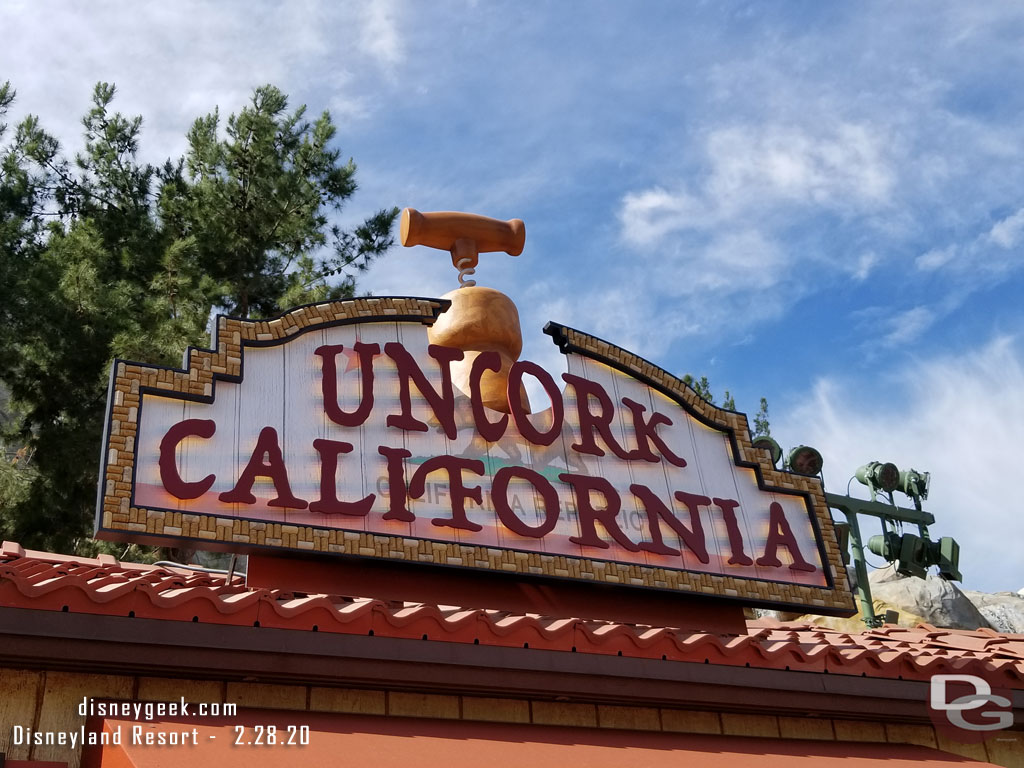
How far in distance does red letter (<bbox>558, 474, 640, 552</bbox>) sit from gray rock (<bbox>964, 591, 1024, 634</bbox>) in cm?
2445

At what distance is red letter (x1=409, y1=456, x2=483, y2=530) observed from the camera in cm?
710

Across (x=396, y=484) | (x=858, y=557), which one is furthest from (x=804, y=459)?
(x=396, y=484)

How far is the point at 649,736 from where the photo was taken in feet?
19.4

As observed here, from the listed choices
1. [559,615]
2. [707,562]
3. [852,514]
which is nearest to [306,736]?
[559,615]

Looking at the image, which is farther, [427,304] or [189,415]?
[427,304]

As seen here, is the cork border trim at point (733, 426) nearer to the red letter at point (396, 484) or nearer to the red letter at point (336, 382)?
the red letter at point (336, 382)

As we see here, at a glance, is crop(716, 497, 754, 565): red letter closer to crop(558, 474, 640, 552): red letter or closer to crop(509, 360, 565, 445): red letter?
crop(558, 474, 640, 552): red letter

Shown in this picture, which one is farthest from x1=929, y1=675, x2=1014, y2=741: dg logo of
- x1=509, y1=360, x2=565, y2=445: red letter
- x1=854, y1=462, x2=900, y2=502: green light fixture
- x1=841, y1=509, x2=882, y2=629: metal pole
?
x1=854, y1=462, x2=900, y2=502: green light fixture

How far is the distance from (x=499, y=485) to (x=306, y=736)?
9.66ft

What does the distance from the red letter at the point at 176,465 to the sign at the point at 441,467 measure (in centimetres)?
1

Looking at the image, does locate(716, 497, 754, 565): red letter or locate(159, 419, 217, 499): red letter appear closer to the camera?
locate(159, 419, 217, 499): red letter

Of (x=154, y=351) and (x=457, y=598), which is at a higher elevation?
(x=154, y=351)

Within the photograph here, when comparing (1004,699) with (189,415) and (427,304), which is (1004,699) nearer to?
(427,304)

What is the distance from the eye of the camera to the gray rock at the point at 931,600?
81.6 ft
